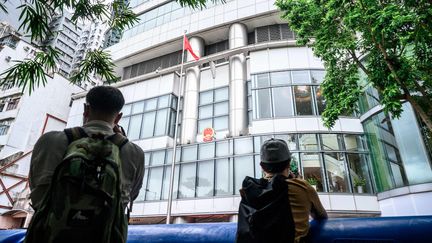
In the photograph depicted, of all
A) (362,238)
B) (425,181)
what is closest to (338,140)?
(425,181)

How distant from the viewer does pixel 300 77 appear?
13.7 meters

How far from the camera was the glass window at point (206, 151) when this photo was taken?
13669 millimetres

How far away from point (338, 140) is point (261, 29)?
9.30 meters

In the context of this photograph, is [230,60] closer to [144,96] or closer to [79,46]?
[144,96]

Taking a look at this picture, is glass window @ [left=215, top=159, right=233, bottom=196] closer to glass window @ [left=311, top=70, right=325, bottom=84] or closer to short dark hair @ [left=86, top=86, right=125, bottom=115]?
glass window @ [left=311, top=70, right=325, bottom=84]

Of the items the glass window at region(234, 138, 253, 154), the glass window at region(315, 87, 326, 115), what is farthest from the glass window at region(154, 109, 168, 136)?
the glass window at region(315, 87, 326, 115)

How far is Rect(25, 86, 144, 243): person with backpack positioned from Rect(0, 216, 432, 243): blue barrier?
27.1 inches

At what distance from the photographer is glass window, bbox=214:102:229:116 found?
14977mm

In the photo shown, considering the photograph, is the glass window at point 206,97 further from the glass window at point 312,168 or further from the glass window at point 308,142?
the glass window at point 312,168

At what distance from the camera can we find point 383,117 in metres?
10.4

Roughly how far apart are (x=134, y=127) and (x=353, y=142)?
13017 mm

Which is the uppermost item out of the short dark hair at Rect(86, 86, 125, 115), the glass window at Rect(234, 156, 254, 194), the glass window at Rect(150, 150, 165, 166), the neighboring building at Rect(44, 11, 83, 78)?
the neighboring building at Rect(44, 11, 83, 78)

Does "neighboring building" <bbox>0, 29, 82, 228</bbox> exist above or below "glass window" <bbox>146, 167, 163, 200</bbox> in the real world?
above

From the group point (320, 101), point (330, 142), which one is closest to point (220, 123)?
point (320, 101)
